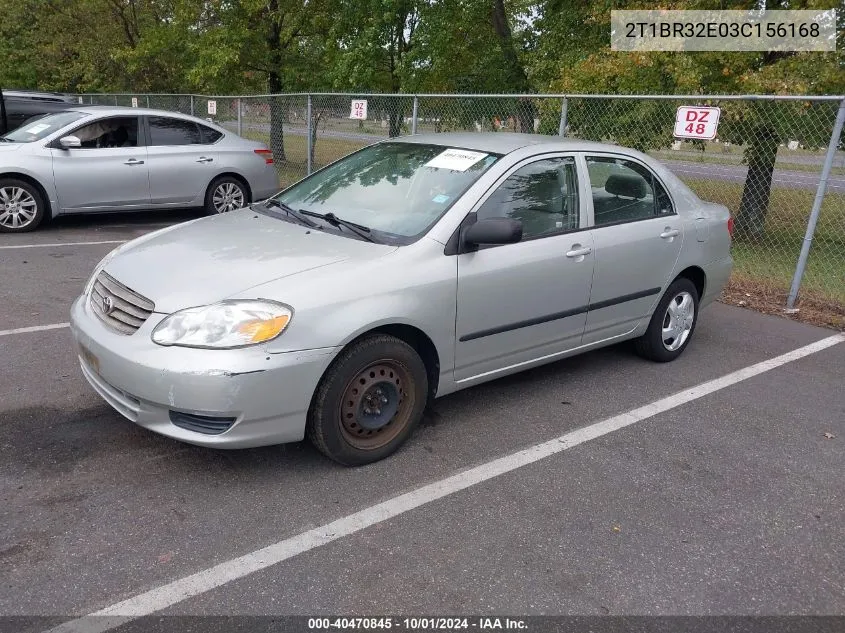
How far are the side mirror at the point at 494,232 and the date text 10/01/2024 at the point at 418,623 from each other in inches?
72.7

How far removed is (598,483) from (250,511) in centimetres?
171

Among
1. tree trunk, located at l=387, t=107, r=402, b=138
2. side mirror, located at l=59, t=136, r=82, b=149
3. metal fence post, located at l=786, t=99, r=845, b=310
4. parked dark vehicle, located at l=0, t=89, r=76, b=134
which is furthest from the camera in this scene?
tree trunk, located at l=387, t=107, r=402, b=138

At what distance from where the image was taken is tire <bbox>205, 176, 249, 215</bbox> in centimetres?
975

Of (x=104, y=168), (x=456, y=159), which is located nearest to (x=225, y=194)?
(x=104, y=168)

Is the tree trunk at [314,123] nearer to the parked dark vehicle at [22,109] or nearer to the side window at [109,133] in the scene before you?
the side window at [109,133]

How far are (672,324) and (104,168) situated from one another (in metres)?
7.07

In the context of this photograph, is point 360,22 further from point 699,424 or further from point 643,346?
point 699,424

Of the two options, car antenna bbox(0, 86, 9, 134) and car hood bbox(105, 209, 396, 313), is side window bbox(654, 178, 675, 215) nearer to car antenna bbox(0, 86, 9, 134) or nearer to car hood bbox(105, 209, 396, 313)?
car hood bbox(105, 209, 396, 313)

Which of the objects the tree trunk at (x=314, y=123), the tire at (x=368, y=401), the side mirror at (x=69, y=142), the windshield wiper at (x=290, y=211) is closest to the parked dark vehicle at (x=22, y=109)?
the side mirror at (x=69, y=142)

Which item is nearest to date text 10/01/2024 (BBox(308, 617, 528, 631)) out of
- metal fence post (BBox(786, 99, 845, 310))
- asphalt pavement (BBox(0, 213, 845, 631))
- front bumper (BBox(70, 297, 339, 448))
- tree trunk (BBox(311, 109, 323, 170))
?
asphalt pavement (BBox(0, 213, 845, 631))

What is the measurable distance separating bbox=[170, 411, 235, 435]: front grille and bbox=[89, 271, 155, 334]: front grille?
469mm

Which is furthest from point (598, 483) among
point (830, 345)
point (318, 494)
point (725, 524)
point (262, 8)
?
point (262, 8)

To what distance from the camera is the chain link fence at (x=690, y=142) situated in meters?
9.46

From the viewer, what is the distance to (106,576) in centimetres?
262
